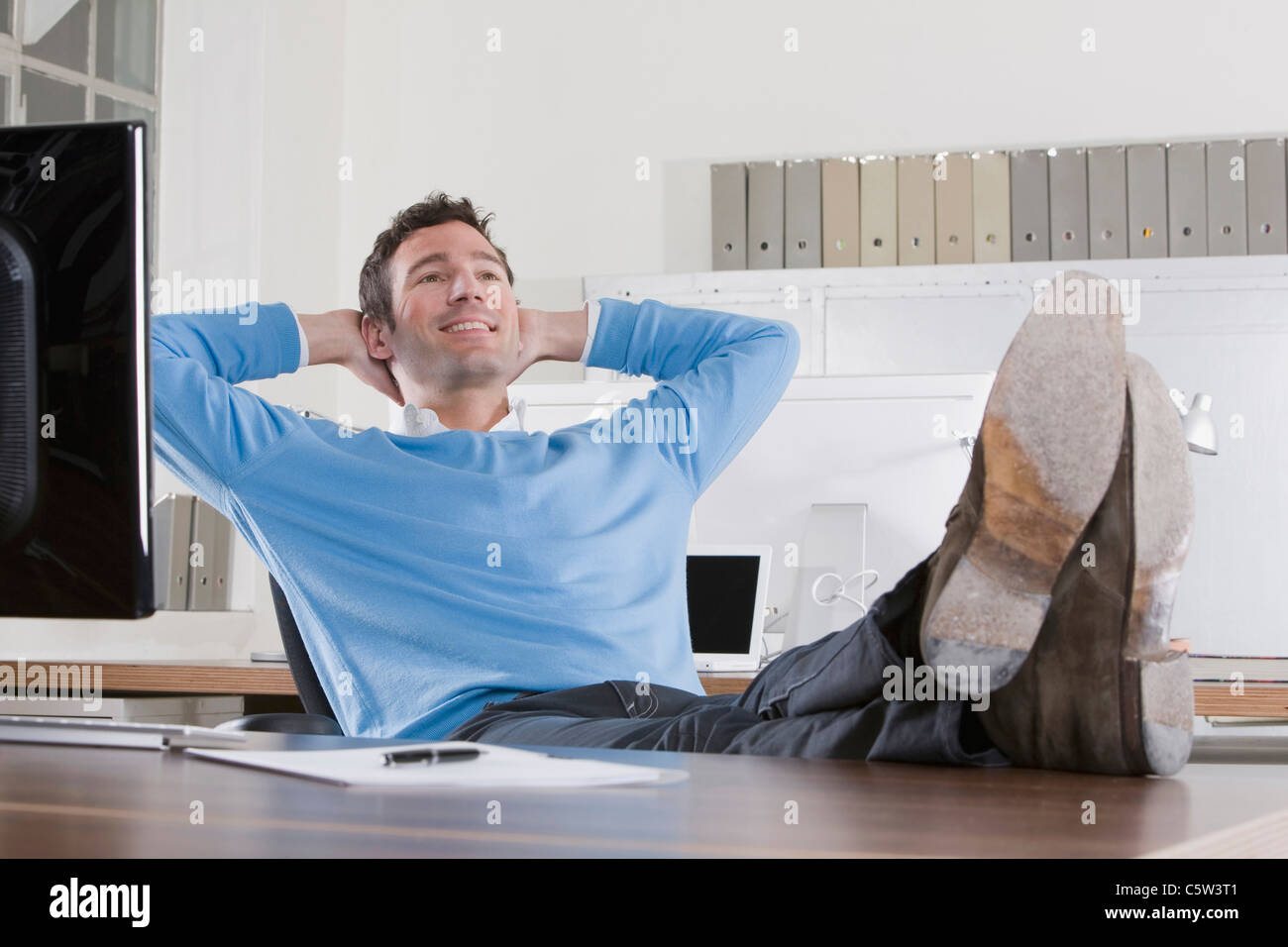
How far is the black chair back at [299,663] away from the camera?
1.52 metres

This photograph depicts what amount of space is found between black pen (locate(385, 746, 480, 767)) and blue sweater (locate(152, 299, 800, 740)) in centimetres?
78

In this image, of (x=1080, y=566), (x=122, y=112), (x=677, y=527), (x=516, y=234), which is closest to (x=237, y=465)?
(x=677, y=527)

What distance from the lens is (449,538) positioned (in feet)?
5.16

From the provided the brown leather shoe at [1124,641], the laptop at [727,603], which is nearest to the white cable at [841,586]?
the laptop at [727,603]

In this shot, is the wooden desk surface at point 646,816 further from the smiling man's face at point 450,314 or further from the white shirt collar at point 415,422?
the smiling man's face at point 450,314

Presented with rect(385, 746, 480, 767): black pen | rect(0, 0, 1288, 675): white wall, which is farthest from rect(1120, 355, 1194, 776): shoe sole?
rect(0, 0, 1288, 675): white wall

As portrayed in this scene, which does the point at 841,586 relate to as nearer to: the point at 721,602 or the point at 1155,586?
the point at 721,602

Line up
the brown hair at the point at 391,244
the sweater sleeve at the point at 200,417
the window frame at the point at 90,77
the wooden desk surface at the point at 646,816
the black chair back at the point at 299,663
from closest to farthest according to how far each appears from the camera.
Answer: the wooden desk surface at the point at 646,816 → the black chair back at the point at 299,663 → the sweater sleeve at the point at 200,417 → the brown hair at the point at 391,244 → the window frame at the point at 90,77

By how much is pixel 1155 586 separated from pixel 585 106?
4189 mm

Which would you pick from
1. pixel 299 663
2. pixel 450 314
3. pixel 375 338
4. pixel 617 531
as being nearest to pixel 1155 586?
pixel 617 531

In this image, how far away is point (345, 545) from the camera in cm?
160

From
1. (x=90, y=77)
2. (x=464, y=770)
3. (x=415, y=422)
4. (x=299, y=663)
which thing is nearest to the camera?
(x=464, y=770)

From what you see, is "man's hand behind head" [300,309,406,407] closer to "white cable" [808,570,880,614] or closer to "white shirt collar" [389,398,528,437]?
"white shirt collar" [389,398,528,437]

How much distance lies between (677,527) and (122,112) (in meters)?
3.06
